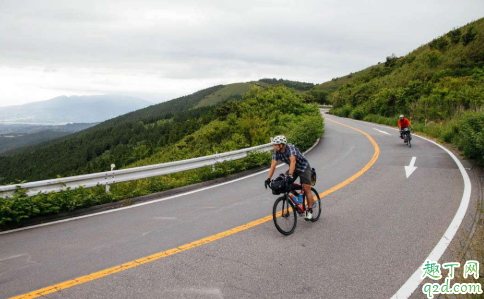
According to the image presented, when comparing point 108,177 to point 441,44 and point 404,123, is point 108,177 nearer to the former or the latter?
point 404,123

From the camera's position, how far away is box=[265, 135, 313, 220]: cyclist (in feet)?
19.3

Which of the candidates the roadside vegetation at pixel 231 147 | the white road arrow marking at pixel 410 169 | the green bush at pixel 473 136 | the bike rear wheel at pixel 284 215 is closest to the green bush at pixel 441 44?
the roadside vegetation at pixel 231 147

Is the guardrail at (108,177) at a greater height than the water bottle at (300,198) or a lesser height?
greater

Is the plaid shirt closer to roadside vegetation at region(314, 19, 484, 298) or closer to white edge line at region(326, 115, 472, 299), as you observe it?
white edge line at region(326, 115, 472, 299)

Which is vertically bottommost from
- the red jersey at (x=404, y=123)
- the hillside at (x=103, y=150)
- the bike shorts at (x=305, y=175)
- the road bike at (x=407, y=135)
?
the hillside at (x=103, y=150)

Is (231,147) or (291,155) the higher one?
(291,155)

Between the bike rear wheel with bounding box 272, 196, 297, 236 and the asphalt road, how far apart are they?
0.52 ft

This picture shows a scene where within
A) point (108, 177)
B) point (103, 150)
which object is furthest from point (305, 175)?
point (103, 150)

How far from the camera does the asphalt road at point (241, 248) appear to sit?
4125 mm

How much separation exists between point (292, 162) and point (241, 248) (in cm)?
175

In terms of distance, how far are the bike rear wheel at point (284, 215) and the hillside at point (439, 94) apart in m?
8.07

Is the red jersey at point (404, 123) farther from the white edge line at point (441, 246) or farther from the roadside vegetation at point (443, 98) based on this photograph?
the white edge line at point (441, 246)

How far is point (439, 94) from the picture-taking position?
2720cm

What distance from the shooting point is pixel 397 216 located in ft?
21.9
